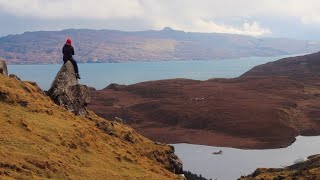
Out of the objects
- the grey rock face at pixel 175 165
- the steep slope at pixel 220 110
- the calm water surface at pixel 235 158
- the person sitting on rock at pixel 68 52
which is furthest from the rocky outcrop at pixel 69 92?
the steep slope at pixel 220 110

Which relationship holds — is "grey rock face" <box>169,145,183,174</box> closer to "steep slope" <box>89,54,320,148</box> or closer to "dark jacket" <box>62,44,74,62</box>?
"dark jacket" <box>62,44,74,62</box>

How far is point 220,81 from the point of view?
6467 inches

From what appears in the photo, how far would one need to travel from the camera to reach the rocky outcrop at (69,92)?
85.2 ft

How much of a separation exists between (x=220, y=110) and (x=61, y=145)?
304 ft

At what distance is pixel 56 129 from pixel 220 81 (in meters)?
147

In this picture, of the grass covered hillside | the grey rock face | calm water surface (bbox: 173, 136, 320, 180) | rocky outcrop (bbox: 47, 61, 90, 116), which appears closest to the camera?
the grass covered hillside

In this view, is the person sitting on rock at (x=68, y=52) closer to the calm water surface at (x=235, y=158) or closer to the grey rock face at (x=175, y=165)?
the grey rock face at (x=175, y=165)

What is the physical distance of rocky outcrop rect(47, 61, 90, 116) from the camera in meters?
26.0

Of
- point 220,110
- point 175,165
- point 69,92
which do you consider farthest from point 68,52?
point 220,110

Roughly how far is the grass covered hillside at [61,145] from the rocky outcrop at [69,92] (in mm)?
1024

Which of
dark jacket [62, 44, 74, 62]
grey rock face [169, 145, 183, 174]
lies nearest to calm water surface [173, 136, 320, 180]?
grey rock face [169, 145, 183, 174]

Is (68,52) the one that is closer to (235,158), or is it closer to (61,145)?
(61,145)

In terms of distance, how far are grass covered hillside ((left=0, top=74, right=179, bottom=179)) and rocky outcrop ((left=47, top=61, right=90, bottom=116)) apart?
3.36 feet

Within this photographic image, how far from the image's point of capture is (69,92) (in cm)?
2630
